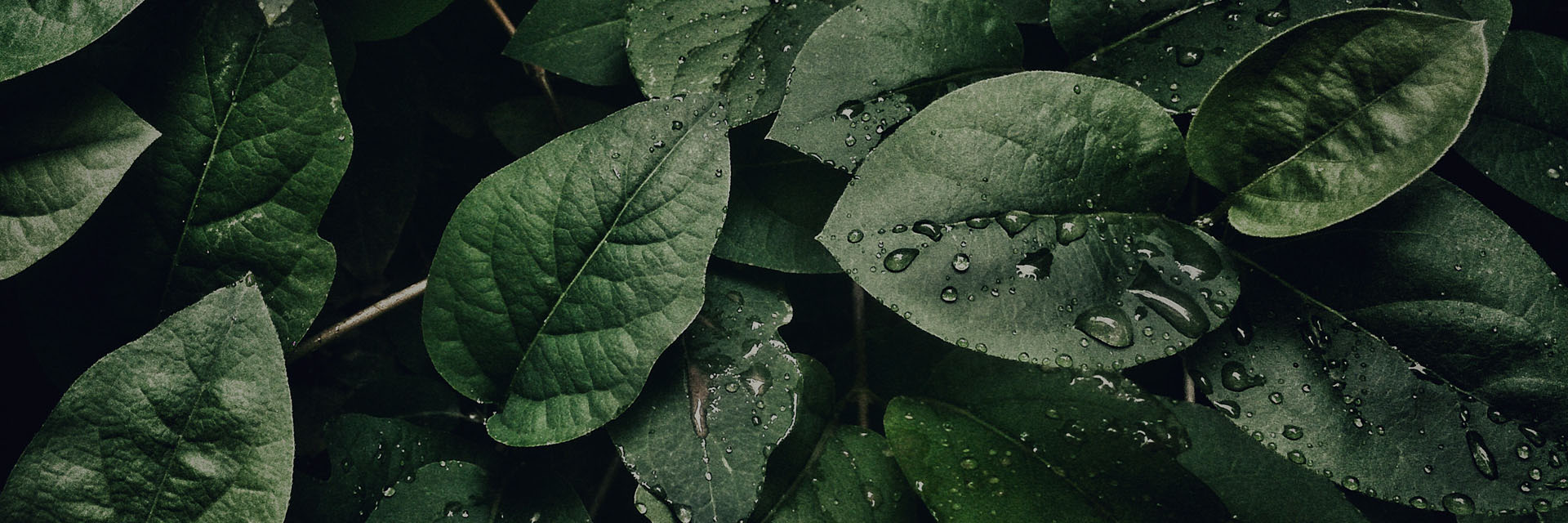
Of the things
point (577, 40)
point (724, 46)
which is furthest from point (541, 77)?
point (724, 46)

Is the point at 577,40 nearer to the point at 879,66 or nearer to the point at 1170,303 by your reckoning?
the point at 879,66

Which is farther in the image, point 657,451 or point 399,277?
point 399,277

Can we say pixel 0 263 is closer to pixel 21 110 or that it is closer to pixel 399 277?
pixel 21 110

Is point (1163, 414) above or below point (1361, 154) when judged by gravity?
below

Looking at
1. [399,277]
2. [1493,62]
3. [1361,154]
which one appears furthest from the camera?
[399,277]

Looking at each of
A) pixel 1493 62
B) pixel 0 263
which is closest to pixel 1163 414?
pixel 1493 62

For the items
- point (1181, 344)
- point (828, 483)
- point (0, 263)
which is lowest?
point (828, 483)
